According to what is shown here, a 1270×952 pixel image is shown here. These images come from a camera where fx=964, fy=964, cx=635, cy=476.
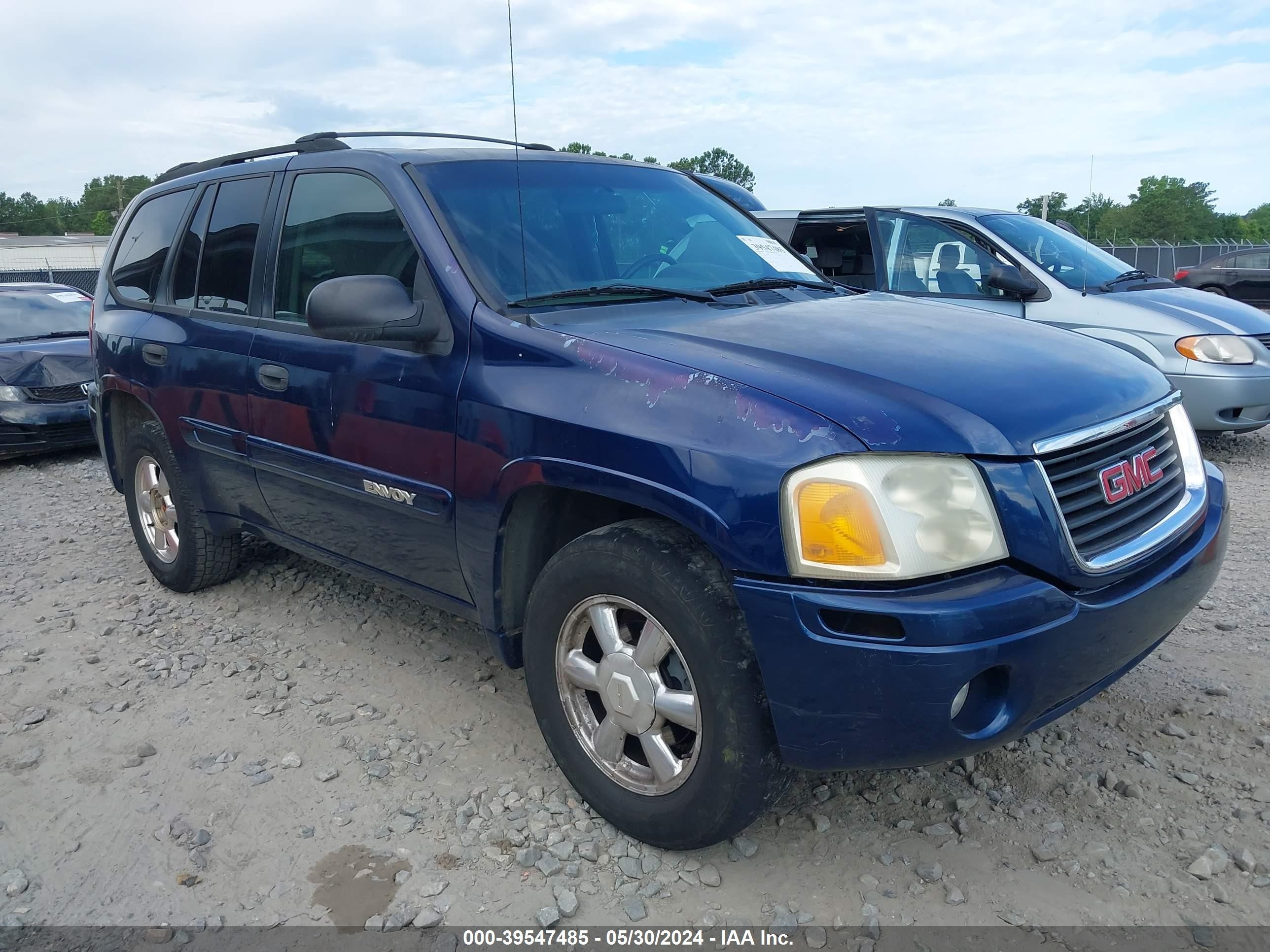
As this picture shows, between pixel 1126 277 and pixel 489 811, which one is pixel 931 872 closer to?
pixel 489 811

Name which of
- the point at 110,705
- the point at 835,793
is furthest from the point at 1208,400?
the point at 110,705

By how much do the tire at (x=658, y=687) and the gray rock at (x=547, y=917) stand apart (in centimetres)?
30

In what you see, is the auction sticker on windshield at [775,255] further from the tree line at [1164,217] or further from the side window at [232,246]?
the tree line at [1164,217]

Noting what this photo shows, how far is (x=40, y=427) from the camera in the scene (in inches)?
309

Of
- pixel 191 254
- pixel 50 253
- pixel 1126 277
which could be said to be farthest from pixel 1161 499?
pixel 50 253

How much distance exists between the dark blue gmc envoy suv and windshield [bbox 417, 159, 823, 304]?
0.01 m

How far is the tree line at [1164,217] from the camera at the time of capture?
68.6 meters

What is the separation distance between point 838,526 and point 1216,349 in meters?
5.24

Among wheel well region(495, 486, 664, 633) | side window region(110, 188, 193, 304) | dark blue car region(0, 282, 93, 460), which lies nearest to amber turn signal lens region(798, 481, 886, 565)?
wheel well region(495, 486, 664, 633)

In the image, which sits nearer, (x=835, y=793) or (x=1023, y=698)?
(x=1023, y=698)

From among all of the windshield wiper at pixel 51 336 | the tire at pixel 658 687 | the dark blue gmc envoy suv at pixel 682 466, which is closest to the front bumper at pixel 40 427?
the windshield wiper at pixel 51 336

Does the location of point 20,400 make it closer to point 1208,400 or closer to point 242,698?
point 242,698

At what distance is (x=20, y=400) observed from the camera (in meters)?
7.84

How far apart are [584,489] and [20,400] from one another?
7.34 metres
